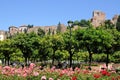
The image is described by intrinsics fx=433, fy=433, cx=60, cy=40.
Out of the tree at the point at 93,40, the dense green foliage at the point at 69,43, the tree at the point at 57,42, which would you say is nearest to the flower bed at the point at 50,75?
the dense green foliage at the point at 69,43

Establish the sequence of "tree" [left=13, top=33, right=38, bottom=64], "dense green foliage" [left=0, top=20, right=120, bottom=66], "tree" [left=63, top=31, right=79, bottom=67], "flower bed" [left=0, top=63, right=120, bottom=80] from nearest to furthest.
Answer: "flower bed" [left=0, top=63, right=120, bottom=80] → "dense green foliage" [left=0, top=20, right=120, bottom=66] → "tree" [left=63, top=31, right=79, bottom=67] → "tree" [left=13, top=33, right=38, bottom=64]

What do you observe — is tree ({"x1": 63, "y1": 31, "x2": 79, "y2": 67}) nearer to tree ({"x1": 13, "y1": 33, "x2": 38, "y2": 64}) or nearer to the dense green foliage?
the dense green foliage

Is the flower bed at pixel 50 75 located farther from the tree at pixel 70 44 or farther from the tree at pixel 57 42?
the tree at pixel 57 42

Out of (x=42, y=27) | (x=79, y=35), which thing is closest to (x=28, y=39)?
(x=79, y=35)

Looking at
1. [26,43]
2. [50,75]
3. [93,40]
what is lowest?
[26,43]

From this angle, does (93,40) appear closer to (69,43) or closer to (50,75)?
(69,43)

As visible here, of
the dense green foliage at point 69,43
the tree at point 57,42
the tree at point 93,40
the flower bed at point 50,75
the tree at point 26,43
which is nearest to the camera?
the flower bed at point 50,75

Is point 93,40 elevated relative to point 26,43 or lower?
elevated

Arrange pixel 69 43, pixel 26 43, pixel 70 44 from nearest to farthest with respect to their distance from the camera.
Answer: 1. pixel 70 44
2. pixel 69 43
3. pixel 26 43

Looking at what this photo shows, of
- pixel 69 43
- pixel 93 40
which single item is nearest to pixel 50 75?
pixel 93 40

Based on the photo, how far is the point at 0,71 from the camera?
589 inches

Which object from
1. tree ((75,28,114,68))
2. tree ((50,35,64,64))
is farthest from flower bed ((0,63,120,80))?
tree ((50,35,64,64))

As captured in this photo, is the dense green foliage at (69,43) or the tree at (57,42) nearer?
the dense green foliage at (69,43)

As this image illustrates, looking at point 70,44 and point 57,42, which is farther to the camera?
point 57,42
